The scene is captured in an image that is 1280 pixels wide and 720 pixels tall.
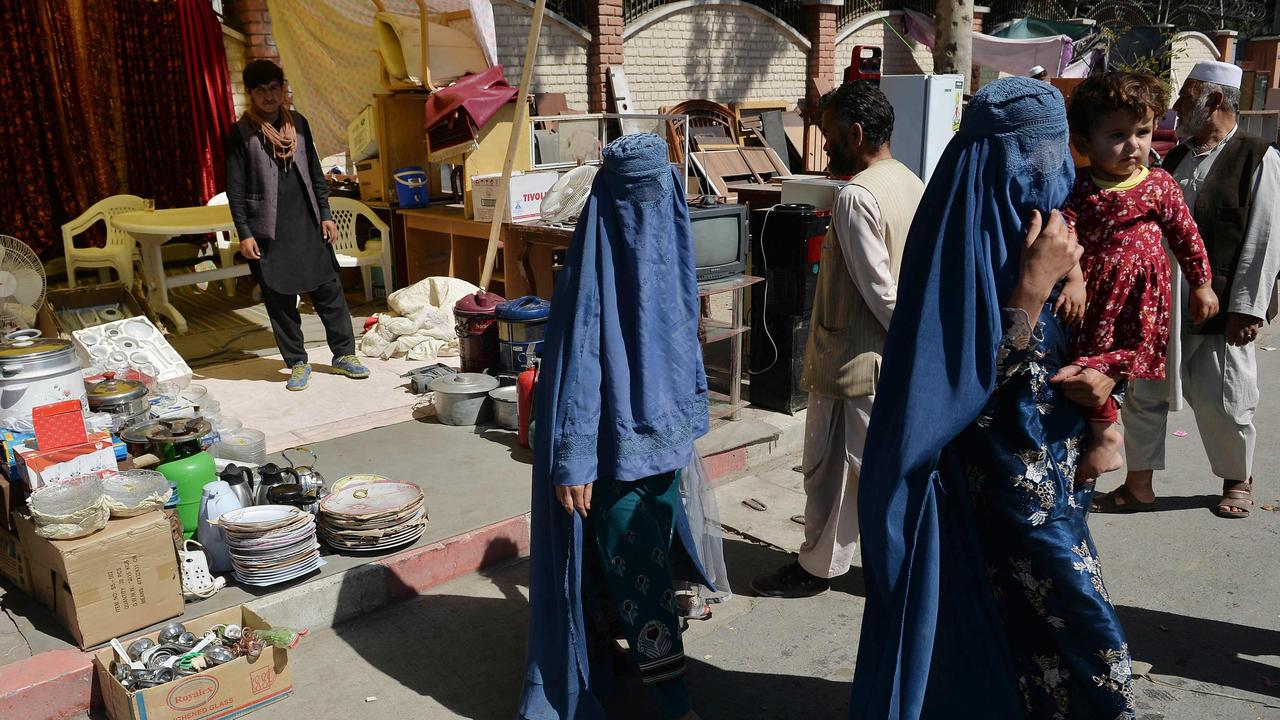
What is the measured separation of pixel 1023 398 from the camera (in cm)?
220

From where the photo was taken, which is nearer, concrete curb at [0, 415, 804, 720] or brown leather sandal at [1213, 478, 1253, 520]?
concrete curb at [0, 415, 804, 720]

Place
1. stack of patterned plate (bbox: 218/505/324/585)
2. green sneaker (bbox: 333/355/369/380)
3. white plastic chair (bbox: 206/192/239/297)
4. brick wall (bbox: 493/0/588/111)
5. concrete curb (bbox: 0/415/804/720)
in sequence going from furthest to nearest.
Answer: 1. brick wall (bbox: 493/0/588/111)
2. white plastic chair (bbox: 206/192/239/297)
3. green sneaker (bbox: 333/355/369/380)
4. stack of patterned plate (bbox: 218/505/324/585)
5. concrete curb (bbox: 0/415/804/720)

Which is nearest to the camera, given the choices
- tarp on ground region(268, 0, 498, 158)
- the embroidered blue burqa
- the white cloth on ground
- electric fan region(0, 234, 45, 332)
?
the embroidered blue burqa

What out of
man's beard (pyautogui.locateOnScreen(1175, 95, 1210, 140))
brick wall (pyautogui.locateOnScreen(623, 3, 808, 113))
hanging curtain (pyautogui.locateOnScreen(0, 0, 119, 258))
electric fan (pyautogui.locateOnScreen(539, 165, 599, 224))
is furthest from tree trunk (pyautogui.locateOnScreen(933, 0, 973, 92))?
hanging curtain (pyautogui.locateOnScreen(0, 0, 119, 258))

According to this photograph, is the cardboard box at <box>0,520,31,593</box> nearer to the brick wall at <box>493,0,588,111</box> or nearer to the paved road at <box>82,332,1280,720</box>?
the paved road at <box>82,332,1280,720</box>

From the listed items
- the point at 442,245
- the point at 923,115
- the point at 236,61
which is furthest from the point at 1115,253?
the point at 236,61

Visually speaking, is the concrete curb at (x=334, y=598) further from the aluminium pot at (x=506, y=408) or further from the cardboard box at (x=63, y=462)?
the aluminium pot at (x=506, y=408)

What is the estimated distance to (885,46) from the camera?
1861 centimetres

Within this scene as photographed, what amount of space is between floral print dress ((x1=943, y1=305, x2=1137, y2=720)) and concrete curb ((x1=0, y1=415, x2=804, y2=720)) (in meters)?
2.41

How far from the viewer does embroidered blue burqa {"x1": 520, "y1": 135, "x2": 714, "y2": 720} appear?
262 cm

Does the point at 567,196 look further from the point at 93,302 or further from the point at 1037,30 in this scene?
the point at 1037,30

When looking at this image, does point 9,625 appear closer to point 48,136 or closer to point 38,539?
point 38,539

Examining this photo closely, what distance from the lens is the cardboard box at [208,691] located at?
115 inches

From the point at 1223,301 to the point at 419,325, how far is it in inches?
203
